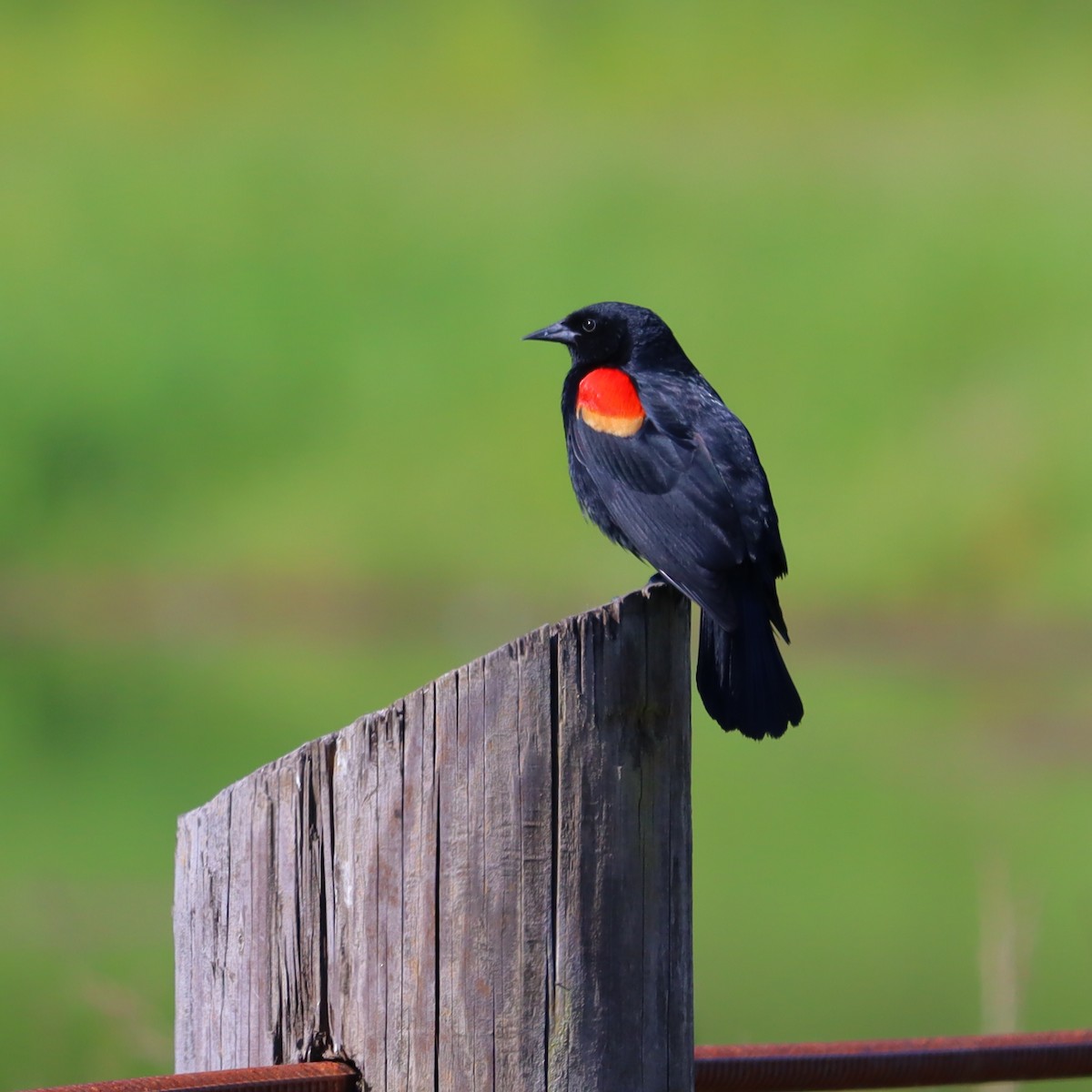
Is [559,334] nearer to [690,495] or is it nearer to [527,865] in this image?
[690,495]

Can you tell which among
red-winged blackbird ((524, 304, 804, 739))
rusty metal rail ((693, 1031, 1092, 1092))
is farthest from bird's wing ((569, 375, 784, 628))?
rusty metal rail ((693, 1031, 1092, 1092))

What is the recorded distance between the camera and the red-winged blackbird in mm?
2127

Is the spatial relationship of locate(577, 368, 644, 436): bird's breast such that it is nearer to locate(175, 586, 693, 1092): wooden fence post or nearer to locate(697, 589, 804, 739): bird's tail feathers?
locate(697, 589, 804, 739): bird's tail feathers

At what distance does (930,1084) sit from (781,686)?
584mm

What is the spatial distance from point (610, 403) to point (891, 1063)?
1.48m

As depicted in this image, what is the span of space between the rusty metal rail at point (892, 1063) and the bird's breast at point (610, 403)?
52.9 inches

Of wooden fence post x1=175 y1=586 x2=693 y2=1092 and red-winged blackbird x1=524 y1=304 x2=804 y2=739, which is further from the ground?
red-winged blackbird x1=524 y1=304 x2=804 y2=739

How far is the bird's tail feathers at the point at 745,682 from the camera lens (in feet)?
6.71

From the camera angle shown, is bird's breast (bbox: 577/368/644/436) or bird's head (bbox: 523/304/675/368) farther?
bird's head (bbox: 523/304/675/368)

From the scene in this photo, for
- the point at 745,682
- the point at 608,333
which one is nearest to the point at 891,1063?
the point at 745,682

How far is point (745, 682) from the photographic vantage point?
211cm

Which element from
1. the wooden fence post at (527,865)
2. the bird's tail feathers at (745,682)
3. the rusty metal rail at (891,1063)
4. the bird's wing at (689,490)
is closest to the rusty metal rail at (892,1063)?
the rusty metal rail at (891,1063)

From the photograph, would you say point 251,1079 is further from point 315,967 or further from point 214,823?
point 214,823

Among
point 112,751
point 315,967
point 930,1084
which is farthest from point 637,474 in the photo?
point 112,751
